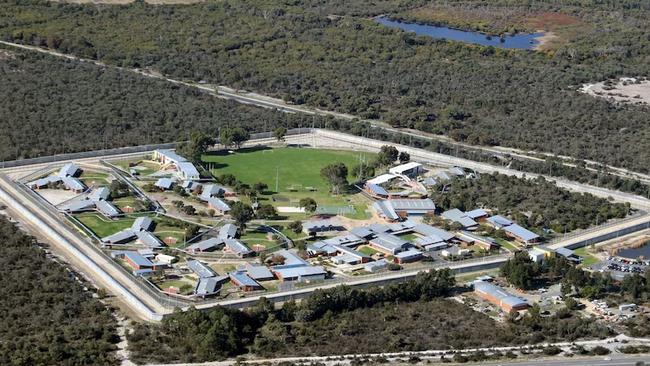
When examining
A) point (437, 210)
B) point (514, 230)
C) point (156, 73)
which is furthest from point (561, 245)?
point (156, 73)

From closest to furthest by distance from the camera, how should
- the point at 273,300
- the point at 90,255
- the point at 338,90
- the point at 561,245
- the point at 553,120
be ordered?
the point at 273,300 < the point at 90,255 < the point at 561,245 < the point at 553,120 < the point at 338,90

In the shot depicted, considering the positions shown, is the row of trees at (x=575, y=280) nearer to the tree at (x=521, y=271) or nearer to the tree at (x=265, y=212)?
the tree at (x=521, y=271)

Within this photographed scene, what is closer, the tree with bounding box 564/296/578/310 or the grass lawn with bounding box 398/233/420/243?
the tree with bounding box 564/296/578/310

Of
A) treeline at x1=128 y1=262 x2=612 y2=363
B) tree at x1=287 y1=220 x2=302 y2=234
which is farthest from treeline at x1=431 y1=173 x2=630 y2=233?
treeline at x1=128 y1=262 x2=612 y2=363

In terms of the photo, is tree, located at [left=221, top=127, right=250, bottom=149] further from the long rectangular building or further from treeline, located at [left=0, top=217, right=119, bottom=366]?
the long rectangular building

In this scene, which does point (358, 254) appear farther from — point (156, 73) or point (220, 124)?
point (156, 73)

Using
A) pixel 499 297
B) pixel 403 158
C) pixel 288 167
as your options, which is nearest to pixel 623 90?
pixel 403 158
